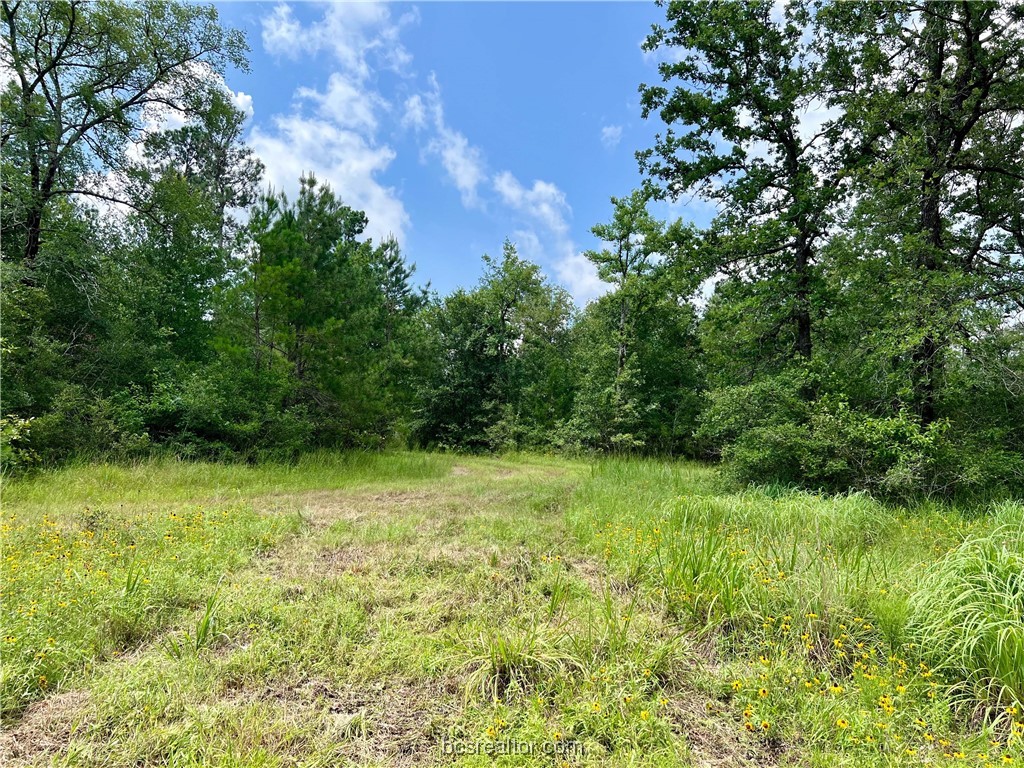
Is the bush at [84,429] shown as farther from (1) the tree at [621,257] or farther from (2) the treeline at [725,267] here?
(1) the tree at [621,257]

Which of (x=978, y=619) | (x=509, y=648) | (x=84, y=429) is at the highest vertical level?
(x=84, y=429)

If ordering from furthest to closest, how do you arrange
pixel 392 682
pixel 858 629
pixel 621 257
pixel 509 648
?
pixel 621 257
pixel 858 629
pixel 509 648
pixel 392 682

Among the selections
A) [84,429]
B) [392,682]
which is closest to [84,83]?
[84,429]

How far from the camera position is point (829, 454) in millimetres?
6688

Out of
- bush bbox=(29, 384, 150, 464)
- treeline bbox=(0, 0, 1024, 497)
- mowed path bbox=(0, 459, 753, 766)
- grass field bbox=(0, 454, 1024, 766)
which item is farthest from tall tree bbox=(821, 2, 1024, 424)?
bush bbox=(29, 384, 150, 464)

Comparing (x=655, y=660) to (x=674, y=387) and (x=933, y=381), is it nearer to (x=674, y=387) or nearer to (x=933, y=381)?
(x=933, y=381)

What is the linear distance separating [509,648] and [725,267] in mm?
8439

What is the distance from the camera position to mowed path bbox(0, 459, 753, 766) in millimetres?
1850

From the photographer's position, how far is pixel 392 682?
90.2 inches

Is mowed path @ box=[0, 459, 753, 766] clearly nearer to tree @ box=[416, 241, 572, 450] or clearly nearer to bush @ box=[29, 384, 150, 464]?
bush @ box=[29, 384, 150, 464]

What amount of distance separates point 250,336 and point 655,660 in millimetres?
10146

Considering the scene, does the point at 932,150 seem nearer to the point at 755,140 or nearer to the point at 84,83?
the point at 755,140

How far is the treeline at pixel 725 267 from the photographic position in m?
6.25

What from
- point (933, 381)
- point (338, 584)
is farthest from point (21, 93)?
point (933, 381)
